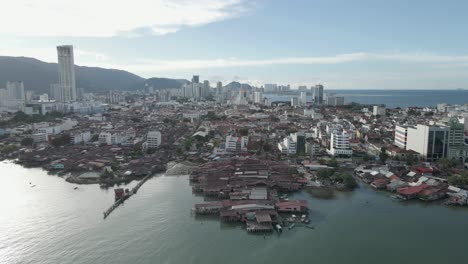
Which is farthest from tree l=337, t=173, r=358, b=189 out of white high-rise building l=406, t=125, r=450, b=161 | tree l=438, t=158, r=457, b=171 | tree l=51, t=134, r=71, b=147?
tree l=51, t=134, r=71, b=147

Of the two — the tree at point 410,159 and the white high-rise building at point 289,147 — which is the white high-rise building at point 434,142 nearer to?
the tree at point 410,159


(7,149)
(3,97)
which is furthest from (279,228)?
(3,97)

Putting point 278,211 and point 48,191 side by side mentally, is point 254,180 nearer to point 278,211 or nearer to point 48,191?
point 278,211

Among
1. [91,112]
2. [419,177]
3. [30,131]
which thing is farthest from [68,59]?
[419,177]

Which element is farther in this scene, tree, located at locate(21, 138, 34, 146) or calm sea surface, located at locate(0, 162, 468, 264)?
tree, located at locate(21, 138, 34, 146)

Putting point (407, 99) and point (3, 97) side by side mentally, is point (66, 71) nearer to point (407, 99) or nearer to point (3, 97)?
point (3, 97)

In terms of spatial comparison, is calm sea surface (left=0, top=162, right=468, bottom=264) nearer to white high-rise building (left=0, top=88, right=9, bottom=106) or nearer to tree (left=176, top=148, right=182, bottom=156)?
tree (left=176, top=148, right=182, bottom=156)
